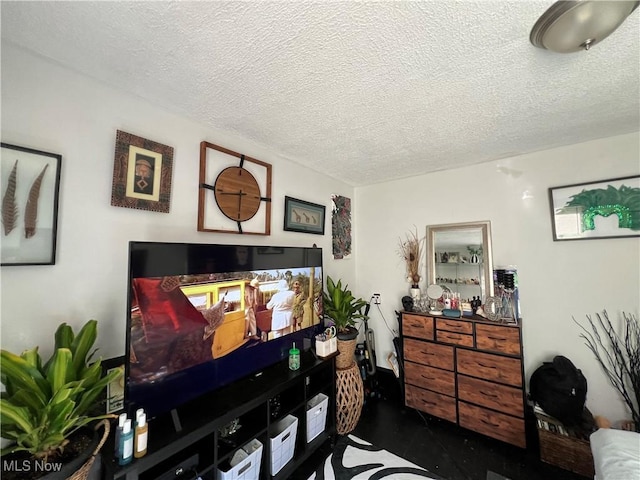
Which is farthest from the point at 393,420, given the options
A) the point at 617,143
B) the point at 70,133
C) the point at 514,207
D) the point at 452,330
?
the point at 70,133

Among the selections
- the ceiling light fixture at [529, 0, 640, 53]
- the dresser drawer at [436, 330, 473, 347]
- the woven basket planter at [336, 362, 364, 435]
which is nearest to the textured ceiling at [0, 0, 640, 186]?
the ceiling light fixture at [529, 0, 640, 53]

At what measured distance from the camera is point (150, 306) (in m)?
1.12

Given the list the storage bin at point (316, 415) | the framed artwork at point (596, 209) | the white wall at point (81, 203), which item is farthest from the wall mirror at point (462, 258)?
the white wall at point (81, 203)

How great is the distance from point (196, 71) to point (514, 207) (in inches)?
102

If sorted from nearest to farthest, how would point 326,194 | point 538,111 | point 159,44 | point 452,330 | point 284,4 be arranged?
point 284,4 < point 159,44 < point 538,111 < point 452,330 < point 326,194

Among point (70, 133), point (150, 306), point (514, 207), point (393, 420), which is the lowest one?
point (393, 420)

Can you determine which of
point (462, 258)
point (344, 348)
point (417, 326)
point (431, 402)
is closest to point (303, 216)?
point (344, 348)

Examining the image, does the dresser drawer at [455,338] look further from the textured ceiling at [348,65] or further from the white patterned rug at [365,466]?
the textured ceiling at [348,65]

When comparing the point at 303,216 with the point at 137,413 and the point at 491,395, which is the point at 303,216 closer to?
the point at 137,413

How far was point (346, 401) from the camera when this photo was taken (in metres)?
2.04

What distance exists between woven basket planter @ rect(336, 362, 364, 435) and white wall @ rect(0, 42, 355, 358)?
5.12ft

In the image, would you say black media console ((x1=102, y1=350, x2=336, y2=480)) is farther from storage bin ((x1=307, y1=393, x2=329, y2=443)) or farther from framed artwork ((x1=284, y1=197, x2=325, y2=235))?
framed artwork ((x1=284, y1=197, x2=325, y2=235))

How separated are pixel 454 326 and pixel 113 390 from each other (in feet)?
7.65

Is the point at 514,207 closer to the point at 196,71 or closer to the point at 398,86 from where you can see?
the point at 398,86
